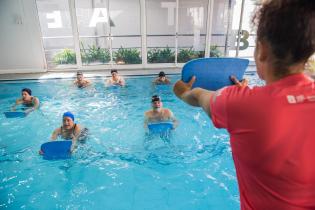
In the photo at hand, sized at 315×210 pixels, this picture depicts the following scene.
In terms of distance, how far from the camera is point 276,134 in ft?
2.30

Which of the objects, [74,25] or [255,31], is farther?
[74,25]

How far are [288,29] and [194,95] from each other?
42cm

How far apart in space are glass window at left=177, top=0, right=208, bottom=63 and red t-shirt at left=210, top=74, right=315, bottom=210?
1151cm

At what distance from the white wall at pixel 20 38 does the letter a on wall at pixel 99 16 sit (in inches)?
90.3

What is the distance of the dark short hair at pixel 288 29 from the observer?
683 mm

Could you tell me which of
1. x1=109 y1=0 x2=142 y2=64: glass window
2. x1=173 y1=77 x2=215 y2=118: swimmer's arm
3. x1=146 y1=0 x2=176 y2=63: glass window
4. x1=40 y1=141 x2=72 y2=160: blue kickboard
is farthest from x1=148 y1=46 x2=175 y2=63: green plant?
x1=173 y1=77 x2=215 y2=118: swimmer's arm

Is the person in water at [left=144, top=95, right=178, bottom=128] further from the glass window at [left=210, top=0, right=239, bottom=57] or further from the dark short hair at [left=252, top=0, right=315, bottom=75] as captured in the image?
the glass window at [left=210, top=0, right=239, bottom=57]

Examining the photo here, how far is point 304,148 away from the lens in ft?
2.35

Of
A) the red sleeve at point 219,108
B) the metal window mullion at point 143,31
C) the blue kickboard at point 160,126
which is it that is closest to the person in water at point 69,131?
the blue kickboard at point 160,126

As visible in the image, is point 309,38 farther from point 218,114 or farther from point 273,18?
point 218,114

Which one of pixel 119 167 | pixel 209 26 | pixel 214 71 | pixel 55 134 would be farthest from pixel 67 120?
pixel 209 26

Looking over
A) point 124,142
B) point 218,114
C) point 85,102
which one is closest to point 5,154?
point 124,142

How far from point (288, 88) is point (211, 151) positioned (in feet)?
14.3

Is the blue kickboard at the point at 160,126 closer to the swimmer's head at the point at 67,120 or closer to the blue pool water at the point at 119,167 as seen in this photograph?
the blue pool water at the point at 119,167
